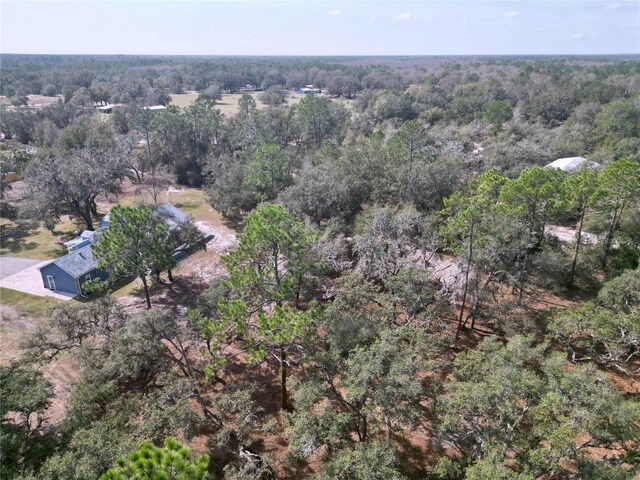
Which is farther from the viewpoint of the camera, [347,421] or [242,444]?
[242,444]

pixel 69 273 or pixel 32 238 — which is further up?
pixel 69 273

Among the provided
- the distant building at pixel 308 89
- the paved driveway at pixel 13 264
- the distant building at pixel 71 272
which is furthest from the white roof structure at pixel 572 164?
the distant building at pixel 308 89

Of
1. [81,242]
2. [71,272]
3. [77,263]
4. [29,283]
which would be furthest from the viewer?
[81,242]

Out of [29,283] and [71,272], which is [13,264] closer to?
[29,283]

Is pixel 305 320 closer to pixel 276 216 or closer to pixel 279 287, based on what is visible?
pixel 279 287

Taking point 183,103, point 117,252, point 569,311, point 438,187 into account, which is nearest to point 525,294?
point 569,311

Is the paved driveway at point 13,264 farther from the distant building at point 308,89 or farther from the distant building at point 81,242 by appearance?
the distant building at point 308,89

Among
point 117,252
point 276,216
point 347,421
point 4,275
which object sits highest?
point 276,216

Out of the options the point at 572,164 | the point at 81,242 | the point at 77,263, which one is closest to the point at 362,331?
the point at 77,263
